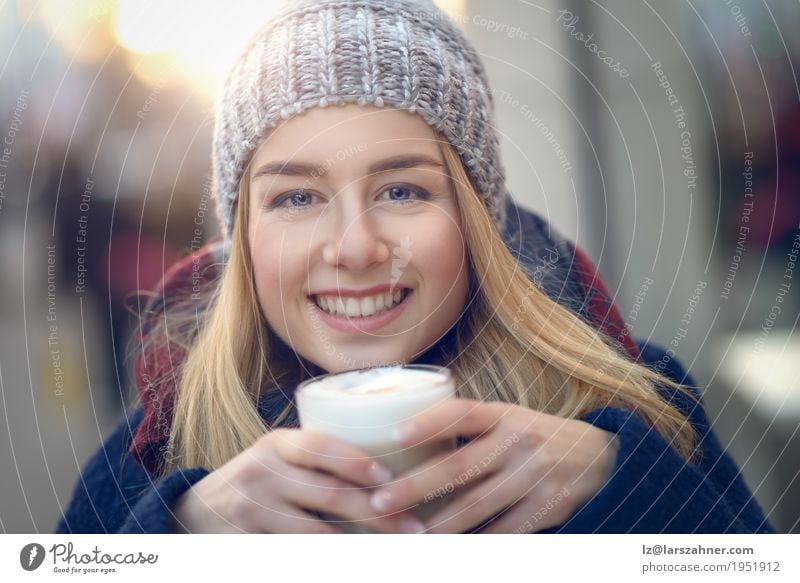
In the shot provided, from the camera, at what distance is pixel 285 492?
56 cm

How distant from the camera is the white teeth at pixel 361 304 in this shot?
1.93ft

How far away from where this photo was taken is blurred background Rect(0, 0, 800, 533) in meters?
0.64

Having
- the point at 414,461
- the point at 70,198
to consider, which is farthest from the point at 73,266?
the point at 414,461

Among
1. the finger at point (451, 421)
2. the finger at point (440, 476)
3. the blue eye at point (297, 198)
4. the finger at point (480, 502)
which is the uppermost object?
the blue eye at point (297, 198)

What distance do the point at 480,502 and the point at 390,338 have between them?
0.48 feet

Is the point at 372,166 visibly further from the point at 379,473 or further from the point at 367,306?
the point at 379,473

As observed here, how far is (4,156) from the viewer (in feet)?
2.18

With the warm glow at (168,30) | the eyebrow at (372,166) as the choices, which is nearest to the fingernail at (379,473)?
the eyebrow at (372,166)

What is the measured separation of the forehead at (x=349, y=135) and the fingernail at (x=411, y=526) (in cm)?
28

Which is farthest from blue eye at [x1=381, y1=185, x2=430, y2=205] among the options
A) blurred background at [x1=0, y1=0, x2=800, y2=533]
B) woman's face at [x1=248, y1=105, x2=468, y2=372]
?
blurred background at [x1=0, y1=0, x2=800, y2=533]

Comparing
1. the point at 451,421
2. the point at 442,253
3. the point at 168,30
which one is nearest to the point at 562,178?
the point at 442,253

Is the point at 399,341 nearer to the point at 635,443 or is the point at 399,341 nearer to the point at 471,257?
the point at 471,257

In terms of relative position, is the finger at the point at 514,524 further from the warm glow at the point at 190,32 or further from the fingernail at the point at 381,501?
the warm glow at the point at 190,32
